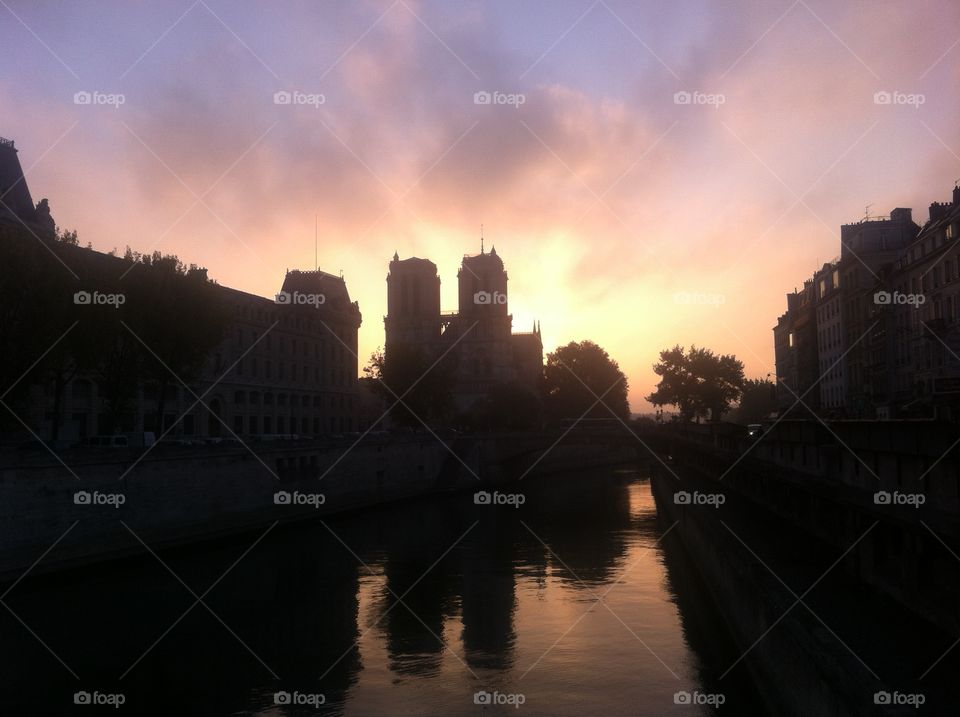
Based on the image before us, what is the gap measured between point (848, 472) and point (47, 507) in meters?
30.4

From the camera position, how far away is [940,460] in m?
18.5

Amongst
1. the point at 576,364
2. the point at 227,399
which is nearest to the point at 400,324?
the point at 576,364

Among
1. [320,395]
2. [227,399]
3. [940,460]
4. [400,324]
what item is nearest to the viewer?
[940,460]

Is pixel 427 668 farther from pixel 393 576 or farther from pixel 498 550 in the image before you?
pixel 498 550

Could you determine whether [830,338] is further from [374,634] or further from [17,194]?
[17,194]
